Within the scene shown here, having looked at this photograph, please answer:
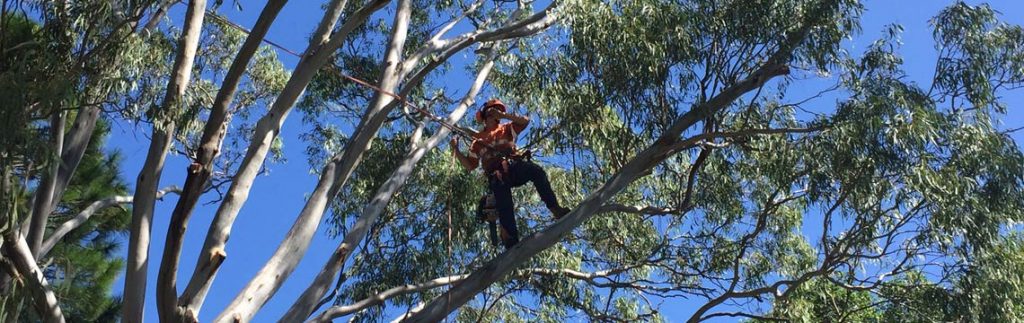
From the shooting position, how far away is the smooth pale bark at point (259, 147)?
6574 mm

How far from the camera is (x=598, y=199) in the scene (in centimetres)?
698

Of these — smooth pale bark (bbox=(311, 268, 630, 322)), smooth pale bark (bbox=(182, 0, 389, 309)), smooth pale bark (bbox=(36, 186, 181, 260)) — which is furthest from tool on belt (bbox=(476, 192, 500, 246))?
smooth pale bark (bbox=(36, 186, 181, 260))

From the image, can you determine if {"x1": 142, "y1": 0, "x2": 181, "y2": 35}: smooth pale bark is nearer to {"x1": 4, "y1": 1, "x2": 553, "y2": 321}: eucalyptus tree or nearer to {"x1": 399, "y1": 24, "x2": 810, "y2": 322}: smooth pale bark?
{"x1": 4, "y1": 1, "x2": 553, "y2": 321}: eucalyptus tree

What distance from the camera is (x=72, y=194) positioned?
33.9 feet

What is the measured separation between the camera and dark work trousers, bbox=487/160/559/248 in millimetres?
7266

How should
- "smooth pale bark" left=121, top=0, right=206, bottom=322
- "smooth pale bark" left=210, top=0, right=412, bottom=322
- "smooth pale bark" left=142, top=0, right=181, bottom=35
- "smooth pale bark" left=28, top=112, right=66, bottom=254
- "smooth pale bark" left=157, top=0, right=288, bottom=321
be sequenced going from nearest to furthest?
"smooth pale bark" left=157, top=0, right=288, bottom=321 → "smooth pale bark" left=121, top=0, right=206, bottom=322 → "smooth pale bark" left=210, top=0, right=412, bottom=322 → "smooth pale bark" left=28, top=112, right=66, bottom=254 → "smooth pale bark" left=142, top=0, right=181, bottom=35

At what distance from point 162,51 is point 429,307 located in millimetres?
2623

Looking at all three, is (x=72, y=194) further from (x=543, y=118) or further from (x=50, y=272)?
(x=543, y=118)

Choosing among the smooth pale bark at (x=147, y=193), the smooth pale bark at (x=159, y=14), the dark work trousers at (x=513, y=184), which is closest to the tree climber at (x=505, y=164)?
the dark work trousers at (x=513, y=184)

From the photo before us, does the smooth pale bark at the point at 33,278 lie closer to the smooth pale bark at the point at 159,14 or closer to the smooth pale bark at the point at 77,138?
the smooth pale bark at the point at 77,138

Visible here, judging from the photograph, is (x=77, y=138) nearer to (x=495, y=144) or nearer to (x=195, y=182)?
(x=195, y=182)

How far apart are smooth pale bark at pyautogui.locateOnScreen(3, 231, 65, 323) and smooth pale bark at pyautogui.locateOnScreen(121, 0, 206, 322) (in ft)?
1.16

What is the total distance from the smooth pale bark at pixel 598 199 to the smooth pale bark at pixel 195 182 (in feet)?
4.25

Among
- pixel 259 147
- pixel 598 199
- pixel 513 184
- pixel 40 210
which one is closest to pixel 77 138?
pixel 40 210
